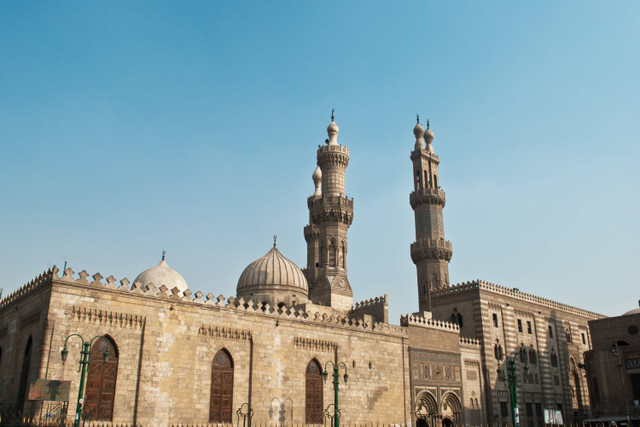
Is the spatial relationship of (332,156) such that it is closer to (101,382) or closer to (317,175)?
(317,175)

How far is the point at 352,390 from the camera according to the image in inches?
1058

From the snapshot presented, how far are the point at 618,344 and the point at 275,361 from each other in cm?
2517

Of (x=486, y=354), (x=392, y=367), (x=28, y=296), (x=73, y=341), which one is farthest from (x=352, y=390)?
(x=28, y=296)

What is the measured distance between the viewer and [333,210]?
128ft

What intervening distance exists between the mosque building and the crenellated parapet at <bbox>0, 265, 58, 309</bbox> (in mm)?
75

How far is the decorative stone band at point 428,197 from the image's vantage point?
42406 mm

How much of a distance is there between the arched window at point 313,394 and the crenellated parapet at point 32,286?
11880 mm

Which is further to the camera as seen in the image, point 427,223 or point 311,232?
point 311,232

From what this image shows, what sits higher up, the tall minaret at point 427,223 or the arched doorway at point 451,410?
the tall minaret at point 427,223

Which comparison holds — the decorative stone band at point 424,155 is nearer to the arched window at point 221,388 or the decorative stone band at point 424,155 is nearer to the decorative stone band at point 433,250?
the decorative stone band at point 433,250

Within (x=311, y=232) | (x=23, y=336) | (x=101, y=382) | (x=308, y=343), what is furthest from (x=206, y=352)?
(x=311, y=232)

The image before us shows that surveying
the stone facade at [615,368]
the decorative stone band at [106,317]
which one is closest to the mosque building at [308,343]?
the decorative stone band at [106,317]

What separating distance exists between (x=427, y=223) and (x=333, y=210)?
26.1 ft

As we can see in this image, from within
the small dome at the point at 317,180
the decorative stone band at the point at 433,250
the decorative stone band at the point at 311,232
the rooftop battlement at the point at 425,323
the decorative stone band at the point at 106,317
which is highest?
the small dome at the point at 317,180
